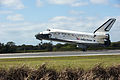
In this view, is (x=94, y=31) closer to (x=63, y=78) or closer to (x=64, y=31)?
(x=64, y=31)

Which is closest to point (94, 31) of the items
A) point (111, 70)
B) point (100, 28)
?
point (100, 28)

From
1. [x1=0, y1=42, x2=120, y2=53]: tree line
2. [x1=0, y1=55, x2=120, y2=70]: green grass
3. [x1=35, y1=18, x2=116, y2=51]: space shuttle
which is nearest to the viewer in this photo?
[x1=0, y1=55, x2=120, y2=70]: green grass

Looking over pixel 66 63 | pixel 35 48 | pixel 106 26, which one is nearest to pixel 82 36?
pixel 106 26

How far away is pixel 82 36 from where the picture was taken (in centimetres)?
5953

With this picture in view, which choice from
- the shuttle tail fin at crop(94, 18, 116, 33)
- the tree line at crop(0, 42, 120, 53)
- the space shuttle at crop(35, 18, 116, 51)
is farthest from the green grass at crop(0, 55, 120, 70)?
the shuttle tail fin at crop(94, 18, 116, 33)

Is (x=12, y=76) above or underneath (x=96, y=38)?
underneath

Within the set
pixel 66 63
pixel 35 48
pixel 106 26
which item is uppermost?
pixel 106 26

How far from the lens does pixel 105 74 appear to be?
13.2 m

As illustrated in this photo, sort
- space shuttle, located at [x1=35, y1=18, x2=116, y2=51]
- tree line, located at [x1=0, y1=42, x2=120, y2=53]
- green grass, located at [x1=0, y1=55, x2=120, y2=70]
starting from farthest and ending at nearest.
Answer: tree line, located at [x1=0, y1=42, x2=120, y2=53], space shuttle, located at [x1=35, y1=18, x2=116, y2=51], green grass, located at [x1=0, y1=55, x2=120, y2=70]

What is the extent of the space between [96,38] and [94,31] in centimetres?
320

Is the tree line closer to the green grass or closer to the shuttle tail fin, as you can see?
the shuttle tail fin

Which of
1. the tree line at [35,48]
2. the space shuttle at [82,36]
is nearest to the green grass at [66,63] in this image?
the space shuttle at [82,36]

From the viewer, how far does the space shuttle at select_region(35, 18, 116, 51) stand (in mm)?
57062

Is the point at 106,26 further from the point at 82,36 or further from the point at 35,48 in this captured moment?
the point at 35,48
